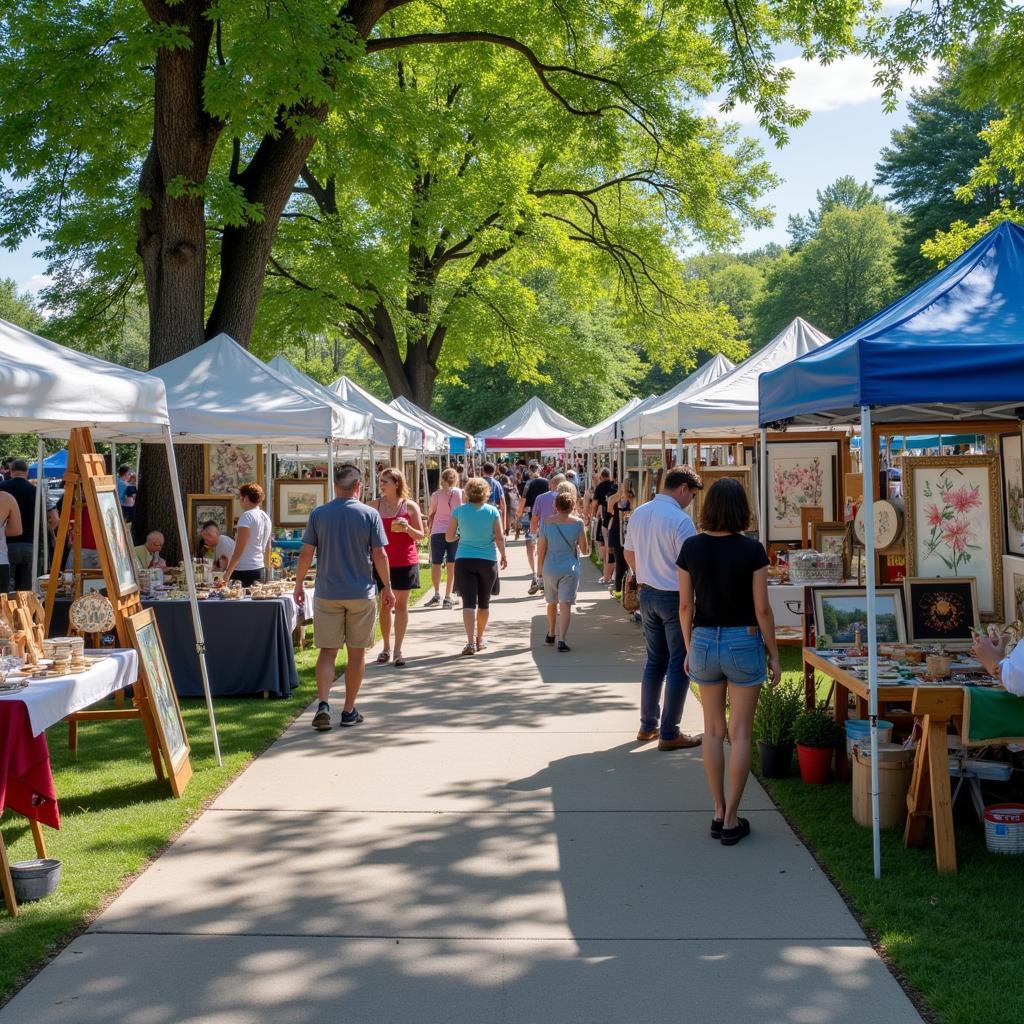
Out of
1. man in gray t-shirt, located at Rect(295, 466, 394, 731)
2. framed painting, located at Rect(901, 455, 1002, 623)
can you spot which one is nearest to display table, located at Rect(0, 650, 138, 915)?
man in gray t-shirt, located at Rect(295, 466, 394, 731)

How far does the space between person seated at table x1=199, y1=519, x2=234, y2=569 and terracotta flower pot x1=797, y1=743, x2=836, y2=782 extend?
6.86 metres

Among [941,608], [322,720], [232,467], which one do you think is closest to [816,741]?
[941,608]

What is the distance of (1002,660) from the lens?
5031mm

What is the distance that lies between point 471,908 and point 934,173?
4545 cm

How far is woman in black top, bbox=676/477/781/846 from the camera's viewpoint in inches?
233

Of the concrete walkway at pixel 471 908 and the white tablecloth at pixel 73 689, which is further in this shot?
the white tablecloth at pixel 73 689

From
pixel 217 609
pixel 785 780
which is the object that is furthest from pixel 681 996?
pixel 217 609

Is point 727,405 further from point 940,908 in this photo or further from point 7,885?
point 7,885

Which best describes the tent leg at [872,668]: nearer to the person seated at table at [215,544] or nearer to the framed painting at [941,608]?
the framed painting at [941,608]

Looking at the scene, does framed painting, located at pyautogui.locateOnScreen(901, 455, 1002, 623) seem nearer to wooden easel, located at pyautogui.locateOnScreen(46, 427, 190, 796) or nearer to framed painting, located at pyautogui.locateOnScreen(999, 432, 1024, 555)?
framed painting, located at pyautogui.locateOnScreen(999, 432, 1024, 555)

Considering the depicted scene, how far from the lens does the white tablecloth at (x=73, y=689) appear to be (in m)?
5.48

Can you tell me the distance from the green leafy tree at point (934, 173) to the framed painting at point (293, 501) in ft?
103

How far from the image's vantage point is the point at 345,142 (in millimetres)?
14820

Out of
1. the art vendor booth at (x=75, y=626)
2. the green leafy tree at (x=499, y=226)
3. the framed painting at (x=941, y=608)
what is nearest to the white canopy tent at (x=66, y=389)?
the art vendor booth at (x=75, y=626)
